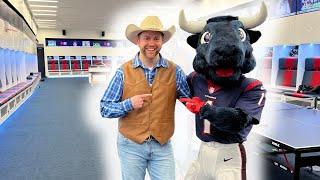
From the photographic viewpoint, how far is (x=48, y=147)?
4652mm

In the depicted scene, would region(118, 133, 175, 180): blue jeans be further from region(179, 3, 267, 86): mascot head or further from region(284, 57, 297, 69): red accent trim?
region(284, 57, 297, 69): red accent trim

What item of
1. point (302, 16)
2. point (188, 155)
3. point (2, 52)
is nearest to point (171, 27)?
point (188, 155)

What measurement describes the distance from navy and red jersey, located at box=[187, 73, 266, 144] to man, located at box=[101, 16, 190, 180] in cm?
16

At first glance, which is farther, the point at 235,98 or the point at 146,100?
the point at 146,100

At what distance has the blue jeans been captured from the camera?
6.02 feet

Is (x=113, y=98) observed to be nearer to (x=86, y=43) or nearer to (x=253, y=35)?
(x=253, y=35)

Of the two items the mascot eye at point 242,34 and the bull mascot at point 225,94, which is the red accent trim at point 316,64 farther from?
the mascot eye at point 242,34

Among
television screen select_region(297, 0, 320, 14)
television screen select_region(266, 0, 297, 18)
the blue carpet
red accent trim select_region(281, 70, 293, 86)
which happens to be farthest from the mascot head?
red accent trim select_region(281, 70, 293, 86)

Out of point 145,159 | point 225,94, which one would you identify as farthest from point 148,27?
point 145,159

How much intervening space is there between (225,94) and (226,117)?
0.65 ft

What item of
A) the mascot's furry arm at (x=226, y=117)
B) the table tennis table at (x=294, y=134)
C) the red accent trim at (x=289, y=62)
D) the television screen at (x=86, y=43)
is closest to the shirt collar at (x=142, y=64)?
the mascot's furry arm at (x=226, y=117)

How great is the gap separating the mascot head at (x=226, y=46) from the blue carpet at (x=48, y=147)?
2.29 meters

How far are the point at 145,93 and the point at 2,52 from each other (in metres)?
6.73

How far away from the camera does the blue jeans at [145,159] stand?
1.84 meters
